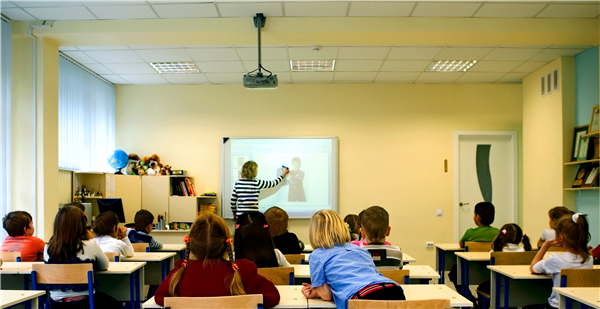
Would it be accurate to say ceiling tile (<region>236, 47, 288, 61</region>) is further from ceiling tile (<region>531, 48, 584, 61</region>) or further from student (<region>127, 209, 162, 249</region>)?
ceiling tile (<region>531, 48, 584, 61</region>)

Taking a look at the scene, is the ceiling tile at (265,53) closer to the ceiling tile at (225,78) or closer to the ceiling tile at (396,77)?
the ceiling tile at (225,78)

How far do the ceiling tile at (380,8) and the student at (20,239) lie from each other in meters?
3.43

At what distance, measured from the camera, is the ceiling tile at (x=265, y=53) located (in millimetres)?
5664

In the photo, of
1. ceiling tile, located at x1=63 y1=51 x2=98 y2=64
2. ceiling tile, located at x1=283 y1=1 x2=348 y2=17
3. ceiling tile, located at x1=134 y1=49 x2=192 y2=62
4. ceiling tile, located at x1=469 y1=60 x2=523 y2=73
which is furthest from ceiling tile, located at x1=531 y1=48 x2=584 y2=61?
ceiling tile, located at x1=63 y1=51 x2=98 y2=64

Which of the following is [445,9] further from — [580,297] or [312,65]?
[580,297]

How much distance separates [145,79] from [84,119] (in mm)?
1149

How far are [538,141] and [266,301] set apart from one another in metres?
5.59

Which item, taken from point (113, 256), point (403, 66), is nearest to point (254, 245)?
point (113, 256)

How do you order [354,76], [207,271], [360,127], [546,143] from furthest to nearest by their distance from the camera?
[360,127]
[354,76]
[546,143]
[207,271]

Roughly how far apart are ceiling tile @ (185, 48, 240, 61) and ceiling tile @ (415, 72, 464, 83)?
2.90m

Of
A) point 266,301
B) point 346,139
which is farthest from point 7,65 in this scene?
point 346,139

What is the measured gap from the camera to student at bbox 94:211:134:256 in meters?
3.86

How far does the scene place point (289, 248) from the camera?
3980 millimetres

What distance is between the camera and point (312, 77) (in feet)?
23.2
